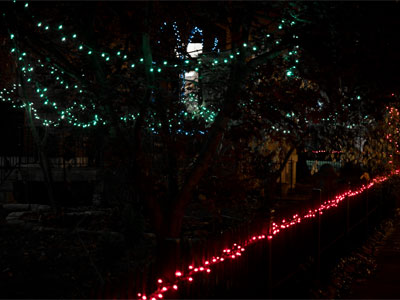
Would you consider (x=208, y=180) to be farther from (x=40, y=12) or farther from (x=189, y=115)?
(x=40, y=12)

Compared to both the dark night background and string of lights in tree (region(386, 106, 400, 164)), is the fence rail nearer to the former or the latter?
the dark night background

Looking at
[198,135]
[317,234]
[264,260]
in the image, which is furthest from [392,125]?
[264,260]

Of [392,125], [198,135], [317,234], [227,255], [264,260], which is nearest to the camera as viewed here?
[227,255]

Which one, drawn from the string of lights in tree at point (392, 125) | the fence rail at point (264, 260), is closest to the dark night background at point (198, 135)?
the fence rail at point (264, 260)

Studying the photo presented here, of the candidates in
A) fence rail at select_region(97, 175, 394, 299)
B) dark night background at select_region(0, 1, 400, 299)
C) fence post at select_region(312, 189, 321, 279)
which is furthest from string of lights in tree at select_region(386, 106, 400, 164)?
fence post at select_region(312, 189, 321, 279)

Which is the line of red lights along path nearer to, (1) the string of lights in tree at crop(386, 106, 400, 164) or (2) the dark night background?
(2) the dark night background

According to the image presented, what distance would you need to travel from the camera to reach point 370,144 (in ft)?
36.0

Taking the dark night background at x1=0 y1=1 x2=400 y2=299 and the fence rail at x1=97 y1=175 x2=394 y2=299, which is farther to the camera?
the dark night background at x1=0 y1=1 x2=400 y2=299

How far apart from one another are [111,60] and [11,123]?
13521 mm

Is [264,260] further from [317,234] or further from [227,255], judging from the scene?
[317,234]

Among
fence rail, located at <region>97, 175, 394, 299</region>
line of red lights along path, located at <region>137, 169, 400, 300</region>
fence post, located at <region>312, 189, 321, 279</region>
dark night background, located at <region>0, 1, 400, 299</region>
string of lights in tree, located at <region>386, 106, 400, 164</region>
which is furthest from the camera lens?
string of lights in tree, located at <region>386, 106, 400, 164</region>

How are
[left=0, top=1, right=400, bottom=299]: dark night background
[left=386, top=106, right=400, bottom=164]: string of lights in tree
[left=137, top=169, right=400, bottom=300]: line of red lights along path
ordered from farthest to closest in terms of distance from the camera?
[left=386, top=106, right=400, bottom=164]: string of lights in tree < [left=0, top=1, right=400, bottom=299]: dark night background < [left=137, top=169, right=400, bottom=300]: line of red lights along path

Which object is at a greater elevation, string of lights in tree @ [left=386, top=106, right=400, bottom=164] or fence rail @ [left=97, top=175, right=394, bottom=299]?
string of lights in tree @ [left=386, top=106, right=400, bottom=164]

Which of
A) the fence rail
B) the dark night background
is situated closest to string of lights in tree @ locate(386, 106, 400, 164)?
the dark night background
